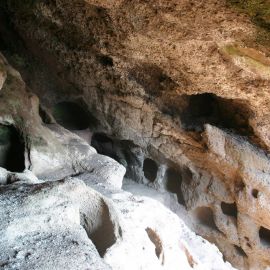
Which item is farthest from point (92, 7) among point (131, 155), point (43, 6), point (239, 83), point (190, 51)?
point (131, 155)

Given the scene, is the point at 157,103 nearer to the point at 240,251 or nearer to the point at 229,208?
the point at 229,208

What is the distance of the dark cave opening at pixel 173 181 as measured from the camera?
8.19 metres

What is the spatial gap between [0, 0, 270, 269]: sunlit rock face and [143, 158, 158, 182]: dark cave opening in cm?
3

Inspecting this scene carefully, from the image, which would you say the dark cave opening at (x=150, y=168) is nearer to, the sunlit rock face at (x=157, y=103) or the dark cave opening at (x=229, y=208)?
the sunlit rock face at (x=157, y=103)

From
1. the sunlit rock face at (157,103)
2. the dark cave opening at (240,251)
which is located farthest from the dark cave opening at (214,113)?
the dark cave opening at (240,251)

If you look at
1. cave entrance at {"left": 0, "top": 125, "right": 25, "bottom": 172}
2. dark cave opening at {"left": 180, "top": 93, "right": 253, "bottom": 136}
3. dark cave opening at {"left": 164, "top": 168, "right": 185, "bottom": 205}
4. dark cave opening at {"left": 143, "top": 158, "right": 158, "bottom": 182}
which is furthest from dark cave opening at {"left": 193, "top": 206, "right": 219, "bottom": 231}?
cave entrance at {"left": 0, "top": 125, "right": 25, "bottom": 172}

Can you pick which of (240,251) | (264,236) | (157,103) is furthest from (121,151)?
(264,236)

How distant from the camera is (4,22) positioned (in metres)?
6.28

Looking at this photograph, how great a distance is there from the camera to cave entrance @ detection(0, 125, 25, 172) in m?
4.91

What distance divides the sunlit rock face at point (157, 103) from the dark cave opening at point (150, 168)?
25 mm

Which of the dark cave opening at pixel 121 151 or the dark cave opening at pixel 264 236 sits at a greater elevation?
the dark cave opening at pixel 121 151

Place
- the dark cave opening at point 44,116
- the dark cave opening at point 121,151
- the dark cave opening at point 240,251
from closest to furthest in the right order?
the dark cave opening at point 44,116
the dark cave opening at point 240,251
the dark cave opening at point 121,151

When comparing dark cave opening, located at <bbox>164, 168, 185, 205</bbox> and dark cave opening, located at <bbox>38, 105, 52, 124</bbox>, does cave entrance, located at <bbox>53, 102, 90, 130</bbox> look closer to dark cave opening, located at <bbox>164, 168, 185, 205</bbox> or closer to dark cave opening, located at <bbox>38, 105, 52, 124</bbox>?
dark cave opening, located at <bbox>38, 105, 52, 124</bbox>

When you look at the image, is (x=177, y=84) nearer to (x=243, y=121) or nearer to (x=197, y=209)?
(x=243, y=121)
